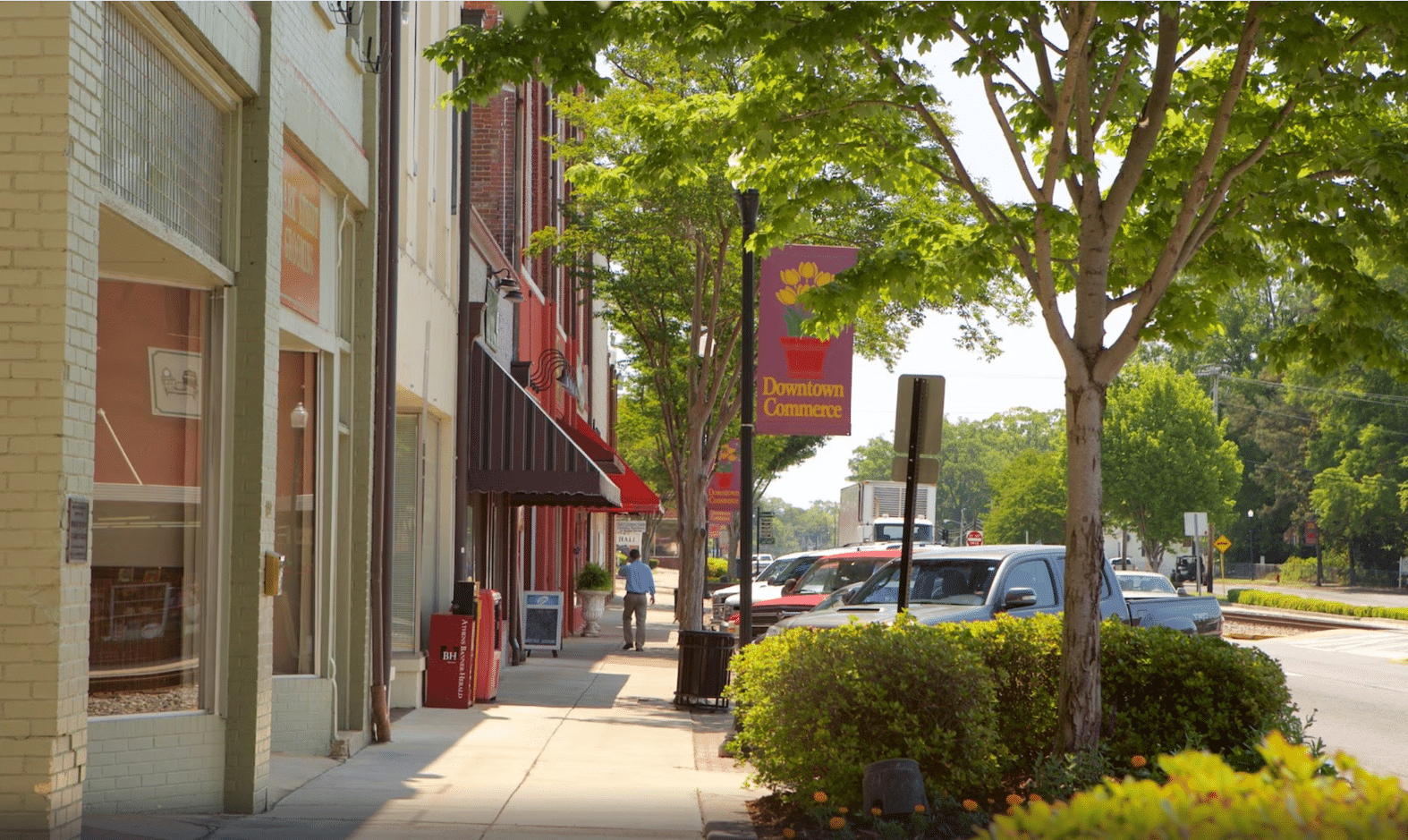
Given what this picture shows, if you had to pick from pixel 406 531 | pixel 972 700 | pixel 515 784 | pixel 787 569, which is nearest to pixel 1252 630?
pixel 787 569

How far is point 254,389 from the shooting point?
880 cm

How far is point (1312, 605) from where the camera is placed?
4622 cm

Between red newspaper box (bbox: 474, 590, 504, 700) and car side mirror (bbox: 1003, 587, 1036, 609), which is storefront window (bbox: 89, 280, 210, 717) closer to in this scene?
car side mirror (bbox: 1003, 587, 1036, 609)

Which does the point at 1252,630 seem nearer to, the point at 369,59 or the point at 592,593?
the point at 592,593

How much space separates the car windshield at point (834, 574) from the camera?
74.6ft

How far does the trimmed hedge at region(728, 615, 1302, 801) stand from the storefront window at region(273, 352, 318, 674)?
350 centimetres

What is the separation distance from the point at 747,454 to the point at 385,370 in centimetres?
428

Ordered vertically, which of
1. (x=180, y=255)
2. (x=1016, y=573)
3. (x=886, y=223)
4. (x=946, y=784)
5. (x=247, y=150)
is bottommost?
(x=946, y=784)

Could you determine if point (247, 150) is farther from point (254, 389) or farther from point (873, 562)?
point (873, 562)

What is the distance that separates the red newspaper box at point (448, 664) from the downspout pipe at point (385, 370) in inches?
104

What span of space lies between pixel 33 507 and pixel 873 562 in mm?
17742

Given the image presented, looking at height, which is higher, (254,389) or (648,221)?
(648,221)

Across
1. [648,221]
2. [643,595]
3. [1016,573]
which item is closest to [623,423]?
[643,595]

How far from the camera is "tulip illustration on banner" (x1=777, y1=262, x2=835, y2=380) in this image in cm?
1533
